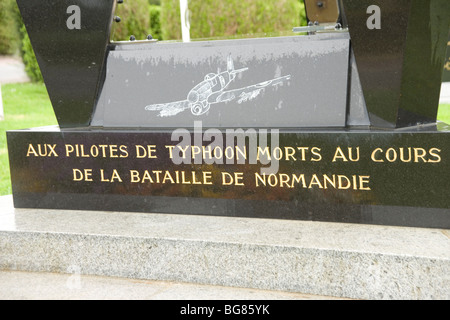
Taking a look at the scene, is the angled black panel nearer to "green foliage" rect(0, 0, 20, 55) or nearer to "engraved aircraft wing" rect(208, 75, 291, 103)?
"engraved aircraft wing" rect(208, 75, 291, 103)

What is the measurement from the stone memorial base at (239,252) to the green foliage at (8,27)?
510 inches

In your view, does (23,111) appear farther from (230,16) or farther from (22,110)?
(230,16)

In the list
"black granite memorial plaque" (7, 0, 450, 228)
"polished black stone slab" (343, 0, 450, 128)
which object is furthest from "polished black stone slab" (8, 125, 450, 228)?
"polished black stone slab" (343, 0, 450, 128)

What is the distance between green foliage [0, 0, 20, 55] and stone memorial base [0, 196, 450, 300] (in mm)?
12961

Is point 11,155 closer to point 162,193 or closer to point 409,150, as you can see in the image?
point 162,193

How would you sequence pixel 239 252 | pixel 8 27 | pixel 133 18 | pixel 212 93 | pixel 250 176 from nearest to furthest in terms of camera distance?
pixel 239 252 → pixel 250 176 → pixel 212 93 → pixel 133 18 → pixel 8 27

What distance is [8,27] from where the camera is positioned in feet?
49.2

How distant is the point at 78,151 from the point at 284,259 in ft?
4.69

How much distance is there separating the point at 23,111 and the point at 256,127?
9697 millimetres

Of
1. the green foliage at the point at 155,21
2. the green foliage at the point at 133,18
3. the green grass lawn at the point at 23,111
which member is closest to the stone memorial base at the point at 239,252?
the green grass lawn at the point at 23,111

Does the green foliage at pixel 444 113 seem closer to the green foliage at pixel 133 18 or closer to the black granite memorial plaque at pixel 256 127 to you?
the black granite memorial plaque at pixel 256 127

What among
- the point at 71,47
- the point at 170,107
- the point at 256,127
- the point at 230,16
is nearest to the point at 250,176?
the point at 256,127

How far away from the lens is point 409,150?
2.70 m
